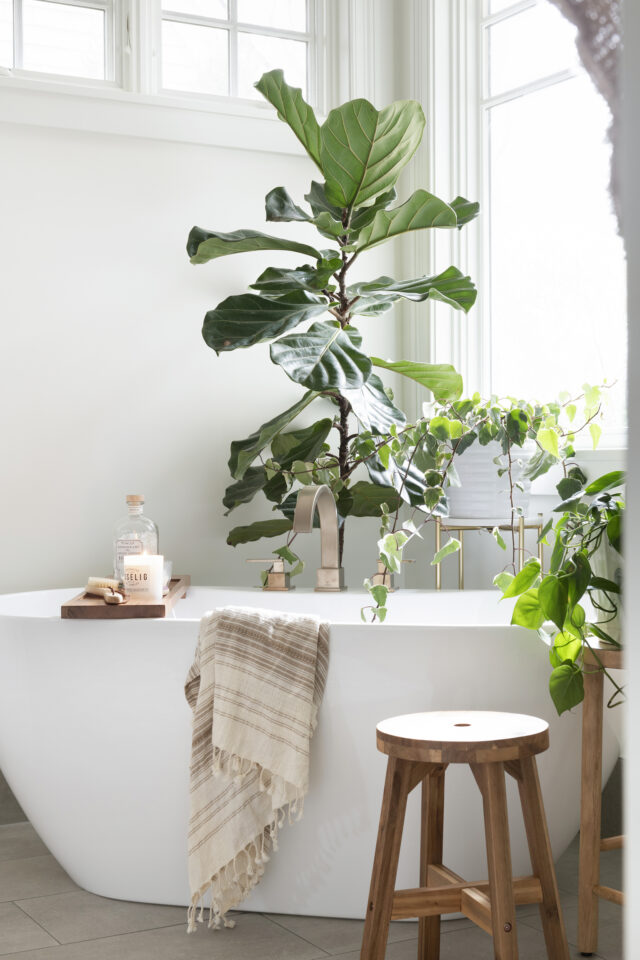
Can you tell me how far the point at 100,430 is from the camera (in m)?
2.85

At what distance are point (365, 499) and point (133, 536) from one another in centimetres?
66

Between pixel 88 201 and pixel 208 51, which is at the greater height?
pixel 208 51

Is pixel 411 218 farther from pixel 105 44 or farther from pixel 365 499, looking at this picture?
pixel 105 44

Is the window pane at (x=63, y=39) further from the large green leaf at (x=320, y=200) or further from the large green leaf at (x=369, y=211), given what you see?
the large green leaf at (x=369, y=211)

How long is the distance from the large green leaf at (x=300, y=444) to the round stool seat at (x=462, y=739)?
122 cm

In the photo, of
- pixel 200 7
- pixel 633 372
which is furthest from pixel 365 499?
pixel 633 372

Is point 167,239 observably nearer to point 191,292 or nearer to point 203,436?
point 191,292

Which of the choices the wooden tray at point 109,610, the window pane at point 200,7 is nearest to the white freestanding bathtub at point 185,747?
the wooden tray at point 109,610

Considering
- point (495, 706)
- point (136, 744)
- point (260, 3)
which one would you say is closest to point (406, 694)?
point (495, 706)

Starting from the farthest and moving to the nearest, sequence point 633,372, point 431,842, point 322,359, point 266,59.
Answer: point 266,59 → point 322,359 → point 431,842 → point 633,372

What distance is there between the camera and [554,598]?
1.76m

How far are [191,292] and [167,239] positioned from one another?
6.7 inches

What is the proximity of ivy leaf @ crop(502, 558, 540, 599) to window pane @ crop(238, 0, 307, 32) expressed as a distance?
86.9 inches

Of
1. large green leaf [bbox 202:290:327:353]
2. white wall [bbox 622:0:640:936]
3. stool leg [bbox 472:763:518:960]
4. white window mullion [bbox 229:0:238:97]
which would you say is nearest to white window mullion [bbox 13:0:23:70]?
white window mullion [bbox 229:0:238:97]
